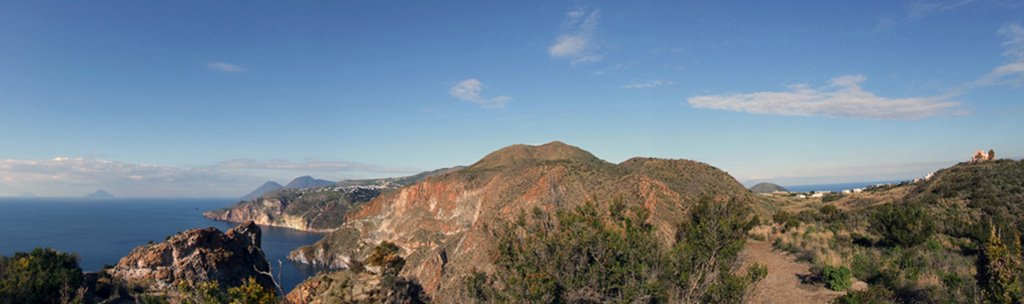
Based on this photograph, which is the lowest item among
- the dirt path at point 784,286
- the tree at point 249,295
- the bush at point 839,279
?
the dirt path at point 784,286

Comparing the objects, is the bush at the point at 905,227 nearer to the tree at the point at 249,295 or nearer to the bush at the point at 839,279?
the bush at the point at 839,279

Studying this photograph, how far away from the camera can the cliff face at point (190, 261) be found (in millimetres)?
53344

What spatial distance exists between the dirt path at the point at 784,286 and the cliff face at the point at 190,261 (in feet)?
161

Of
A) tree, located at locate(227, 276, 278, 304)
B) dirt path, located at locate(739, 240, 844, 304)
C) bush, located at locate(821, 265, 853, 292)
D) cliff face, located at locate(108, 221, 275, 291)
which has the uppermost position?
tree, located at locate(227, 276, 278, 304)

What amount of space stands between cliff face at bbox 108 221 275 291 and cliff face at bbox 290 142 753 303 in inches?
1012

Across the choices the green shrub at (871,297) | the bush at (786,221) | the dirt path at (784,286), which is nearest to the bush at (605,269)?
the dirt path at (784,286)

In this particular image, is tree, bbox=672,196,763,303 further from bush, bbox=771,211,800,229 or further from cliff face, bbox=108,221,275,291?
cliff face, bbox=108,221,275,291

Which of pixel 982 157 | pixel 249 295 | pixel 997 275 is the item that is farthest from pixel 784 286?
pixel 982 157

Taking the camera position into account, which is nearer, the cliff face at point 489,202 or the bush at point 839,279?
the bush at point 839,279

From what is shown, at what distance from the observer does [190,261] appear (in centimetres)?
5712

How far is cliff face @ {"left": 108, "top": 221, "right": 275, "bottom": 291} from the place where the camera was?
53.3 meters

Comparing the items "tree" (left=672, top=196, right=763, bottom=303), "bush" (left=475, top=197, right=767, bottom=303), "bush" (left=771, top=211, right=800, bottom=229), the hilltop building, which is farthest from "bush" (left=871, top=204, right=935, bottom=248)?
the hilltop building

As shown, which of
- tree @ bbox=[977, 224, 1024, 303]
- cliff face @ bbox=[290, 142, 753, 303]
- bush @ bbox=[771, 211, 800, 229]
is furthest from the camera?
cliff face @ bbox=[290, 142, 753, 303]

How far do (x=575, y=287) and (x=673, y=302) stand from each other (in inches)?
102
